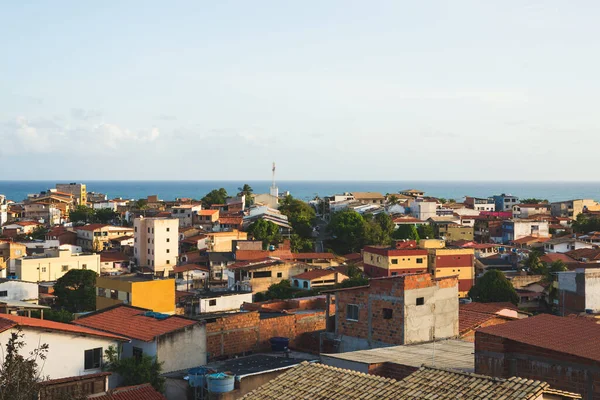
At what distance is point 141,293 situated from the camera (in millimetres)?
26000

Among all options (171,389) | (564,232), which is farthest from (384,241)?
(171,389)

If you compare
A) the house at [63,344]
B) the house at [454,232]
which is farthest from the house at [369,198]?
the house at [63,344]

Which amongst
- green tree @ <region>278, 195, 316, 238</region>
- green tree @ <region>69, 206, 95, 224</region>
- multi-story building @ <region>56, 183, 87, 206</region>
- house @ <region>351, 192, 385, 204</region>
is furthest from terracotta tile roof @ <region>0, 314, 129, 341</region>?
multi-story building @ <region>56, 183, 87, 206</region>

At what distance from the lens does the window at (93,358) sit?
1470 centimetres

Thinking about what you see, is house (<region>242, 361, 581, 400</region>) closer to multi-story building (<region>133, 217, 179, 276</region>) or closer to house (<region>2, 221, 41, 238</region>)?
multi-story building (<region>133, 217, 179, 276</region>)

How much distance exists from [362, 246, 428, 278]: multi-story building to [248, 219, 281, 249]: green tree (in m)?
14.0

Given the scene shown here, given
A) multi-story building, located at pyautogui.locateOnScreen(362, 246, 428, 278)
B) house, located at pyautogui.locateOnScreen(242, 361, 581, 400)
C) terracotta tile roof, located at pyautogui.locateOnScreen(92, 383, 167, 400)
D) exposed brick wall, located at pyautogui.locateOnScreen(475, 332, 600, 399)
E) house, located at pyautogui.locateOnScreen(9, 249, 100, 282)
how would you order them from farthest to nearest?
house, located at pyautogui.locateOnScreen(9, 249, 100, 282) < multi-story building, located at pyautogui.locateOnScreen(362, 246, 428, 278) < terracotta tile roof, located at pyautogui.locateOnScreen(92, 383, 167, 400) < exposed brick wall, located at pyautogui.locateOnScreen(475, 332, 600, 399) < house, located at pyautogui.locateOnScreen(242, 361, 581, 400)

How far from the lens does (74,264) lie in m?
46.2

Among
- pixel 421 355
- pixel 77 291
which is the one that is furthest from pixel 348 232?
pixel 421 355

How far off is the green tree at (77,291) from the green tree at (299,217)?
28326mm

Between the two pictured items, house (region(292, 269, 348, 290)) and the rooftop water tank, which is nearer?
the rooftop water tank

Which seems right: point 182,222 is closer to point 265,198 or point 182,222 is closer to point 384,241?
point 265,198

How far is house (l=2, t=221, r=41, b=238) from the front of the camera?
66500mm

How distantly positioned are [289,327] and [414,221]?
45.1 metres
